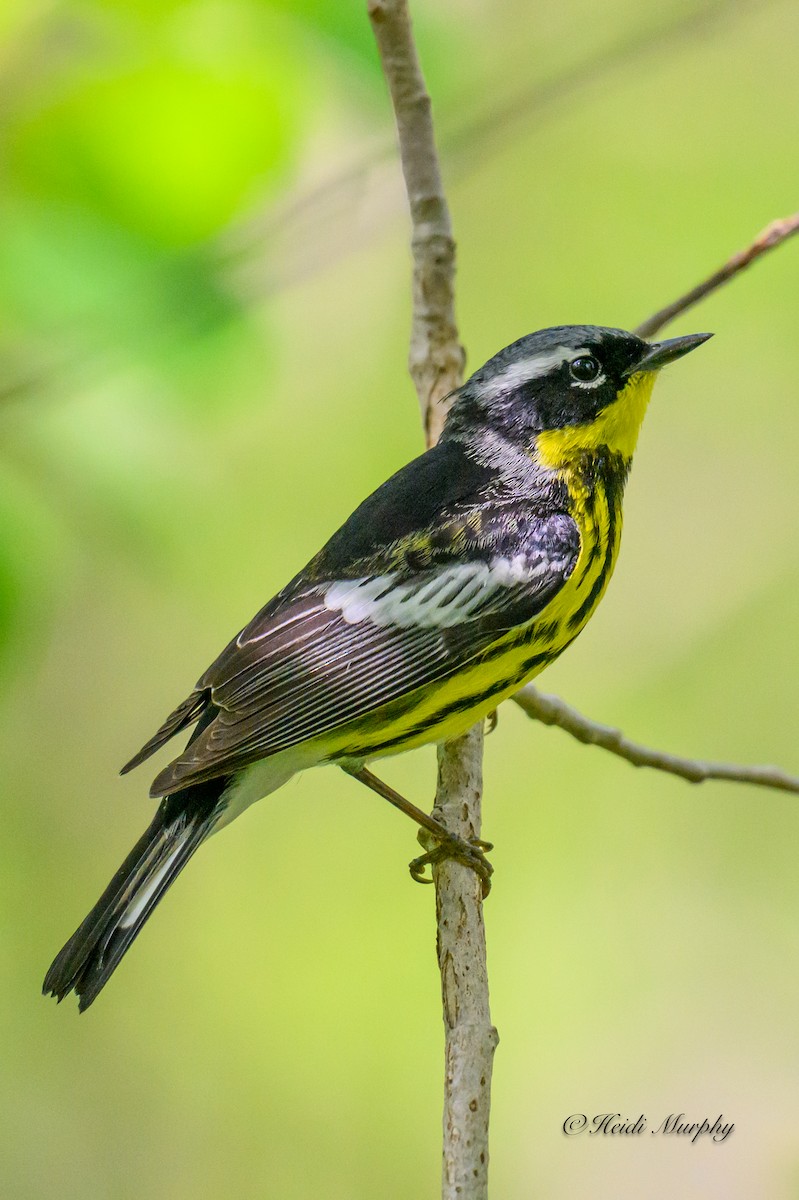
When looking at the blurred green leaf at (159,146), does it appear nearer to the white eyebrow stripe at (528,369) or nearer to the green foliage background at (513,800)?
the white eyebrow stripe at (528,369)

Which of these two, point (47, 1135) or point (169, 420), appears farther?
point (47, 1135)

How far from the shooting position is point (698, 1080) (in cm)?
543

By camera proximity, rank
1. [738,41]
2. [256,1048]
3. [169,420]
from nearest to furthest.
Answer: [169,420], [256,1048], [738,41]

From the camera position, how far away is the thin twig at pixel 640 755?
346 centimetres

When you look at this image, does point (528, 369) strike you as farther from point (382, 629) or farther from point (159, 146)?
point (159, 146)

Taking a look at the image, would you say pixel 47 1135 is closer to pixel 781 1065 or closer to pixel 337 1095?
pixel 337 1095

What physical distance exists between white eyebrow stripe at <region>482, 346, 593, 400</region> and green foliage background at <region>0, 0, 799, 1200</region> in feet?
2.99

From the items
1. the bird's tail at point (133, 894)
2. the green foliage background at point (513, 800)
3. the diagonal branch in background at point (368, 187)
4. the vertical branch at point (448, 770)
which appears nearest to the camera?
the vertical branch at point (448, 770)

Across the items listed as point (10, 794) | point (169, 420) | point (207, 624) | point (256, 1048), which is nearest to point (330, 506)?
point (207, 624)

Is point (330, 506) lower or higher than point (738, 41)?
lower

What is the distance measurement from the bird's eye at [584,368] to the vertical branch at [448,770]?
57 centimetres

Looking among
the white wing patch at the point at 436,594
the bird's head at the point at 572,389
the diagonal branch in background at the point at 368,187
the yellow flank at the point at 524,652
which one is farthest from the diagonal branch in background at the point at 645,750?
the diagonal branch in background at the point at 368,187

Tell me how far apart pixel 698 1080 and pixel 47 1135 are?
2.98 metres
